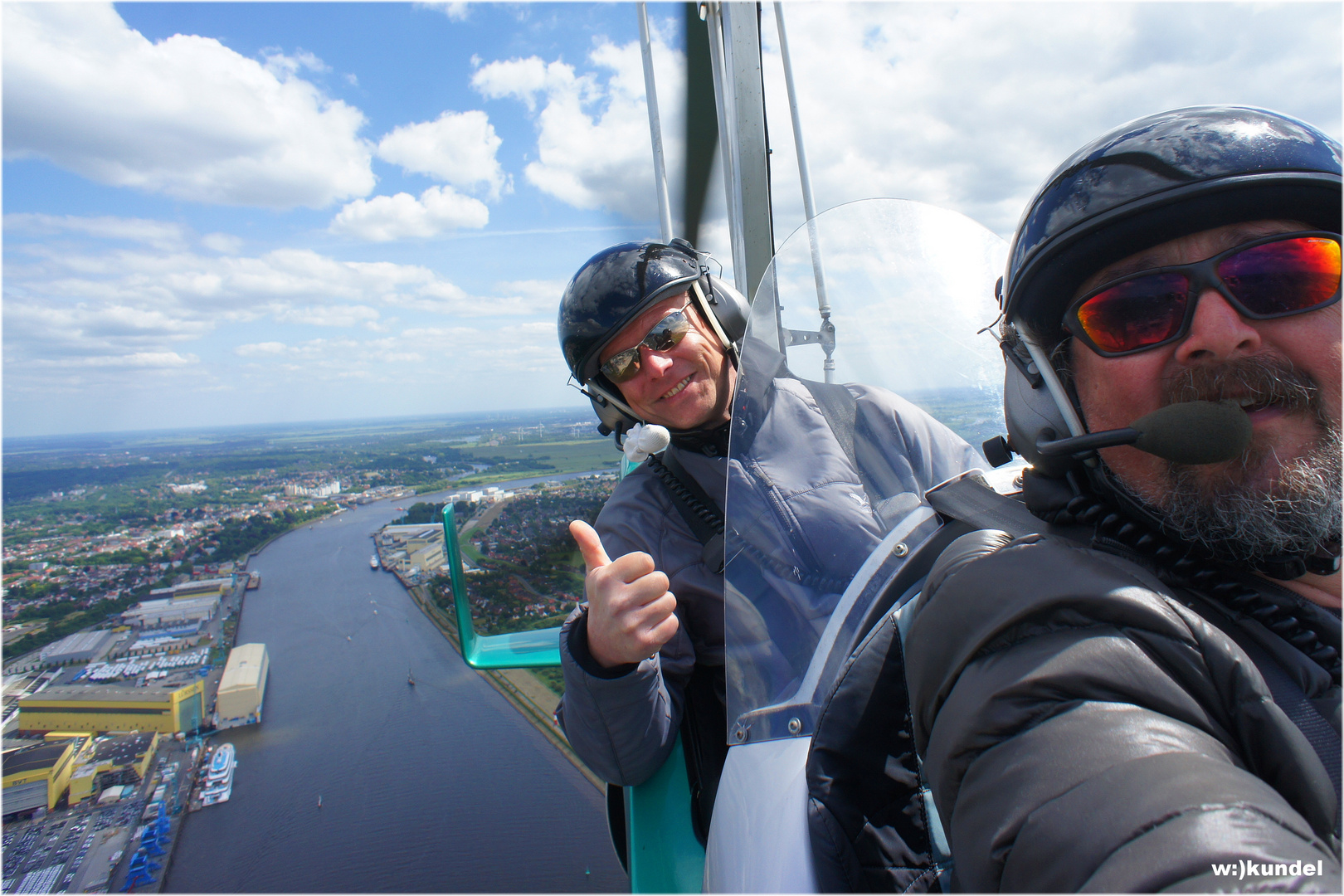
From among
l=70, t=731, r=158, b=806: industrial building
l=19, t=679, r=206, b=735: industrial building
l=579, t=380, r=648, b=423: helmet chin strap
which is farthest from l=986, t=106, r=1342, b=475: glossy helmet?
l=19, t=679, r=206, b=735: industrial building

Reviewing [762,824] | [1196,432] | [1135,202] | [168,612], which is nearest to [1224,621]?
[1196,432]

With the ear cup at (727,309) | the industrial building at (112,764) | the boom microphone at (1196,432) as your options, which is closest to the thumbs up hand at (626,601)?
the boom microphone at (1196,432)

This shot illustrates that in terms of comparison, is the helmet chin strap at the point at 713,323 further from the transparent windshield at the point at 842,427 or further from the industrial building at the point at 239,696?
the industrial building at the point at 239,696

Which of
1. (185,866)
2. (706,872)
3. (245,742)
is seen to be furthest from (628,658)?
(245,742)

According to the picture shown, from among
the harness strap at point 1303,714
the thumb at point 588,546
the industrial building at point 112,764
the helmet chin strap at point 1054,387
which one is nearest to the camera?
the harness strap at point 1303,714

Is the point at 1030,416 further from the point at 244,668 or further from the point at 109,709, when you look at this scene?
the point at 244,668

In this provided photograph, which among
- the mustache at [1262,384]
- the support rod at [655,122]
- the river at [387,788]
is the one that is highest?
the support rod at [655,122]

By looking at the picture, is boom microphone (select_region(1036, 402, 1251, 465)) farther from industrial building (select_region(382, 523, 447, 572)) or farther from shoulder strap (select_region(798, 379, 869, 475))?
industrial building (select_region(382, 523, 447, 572))
